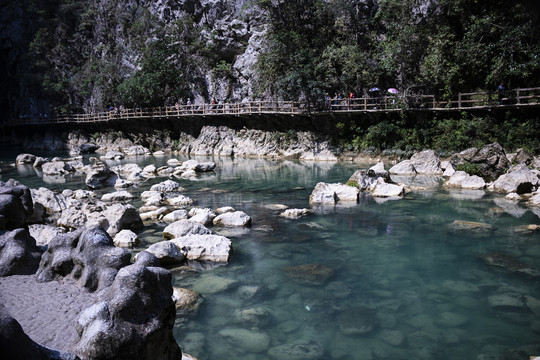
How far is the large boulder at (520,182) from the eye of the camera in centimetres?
1520

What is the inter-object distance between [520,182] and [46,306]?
16256mm

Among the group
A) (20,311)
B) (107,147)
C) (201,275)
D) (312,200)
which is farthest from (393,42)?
(107,147)

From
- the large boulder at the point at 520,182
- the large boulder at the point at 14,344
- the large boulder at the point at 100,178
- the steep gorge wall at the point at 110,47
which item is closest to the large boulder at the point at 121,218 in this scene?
the large boulder at the point at 100,178

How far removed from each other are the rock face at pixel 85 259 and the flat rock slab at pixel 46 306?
17cm

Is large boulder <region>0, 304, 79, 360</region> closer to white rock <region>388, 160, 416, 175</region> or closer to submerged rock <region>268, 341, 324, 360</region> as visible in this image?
submerged rock <region>268, 341, 324, 360</region>

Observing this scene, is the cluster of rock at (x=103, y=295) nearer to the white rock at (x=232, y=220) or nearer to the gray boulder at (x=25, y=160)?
the white rock at (x=232, y=220)

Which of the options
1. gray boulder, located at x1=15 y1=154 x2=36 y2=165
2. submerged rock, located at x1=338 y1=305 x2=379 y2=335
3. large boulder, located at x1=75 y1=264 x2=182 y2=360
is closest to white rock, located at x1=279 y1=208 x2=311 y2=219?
submerged rock, located at x1=338 y1=305 x2=379 y2=335

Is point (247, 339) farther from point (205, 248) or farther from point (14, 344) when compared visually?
point (14, 344)

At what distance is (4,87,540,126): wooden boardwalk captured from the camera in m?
21.3

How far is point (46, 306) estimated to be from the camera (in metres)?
5.20

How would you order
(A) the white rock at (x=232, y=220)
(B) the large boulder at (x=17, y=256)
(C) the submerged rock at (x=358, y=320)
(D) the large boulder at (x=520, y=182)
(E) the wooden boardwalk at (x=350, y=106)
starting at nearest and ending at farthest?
1. (B) the large boulder at (x=17, y=256)
2. (C) the submerged rock at (x=358, y=320)
3. (A) the white rock at (x=232, y=220)
4. (D) the large boulder at (x=520, y=182)
5. (E) the wooden boardwalk at (x=350, y=106)

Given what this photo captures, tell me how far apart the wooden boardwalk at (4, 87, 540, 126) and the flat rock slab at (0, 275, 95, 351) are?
21944mm

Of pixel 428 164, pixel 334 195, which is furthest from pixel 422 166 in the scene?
pixel 334 195

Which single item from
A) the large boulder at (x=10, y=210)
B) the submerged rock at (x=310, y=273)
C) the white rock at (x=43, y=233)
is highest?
the large boulder at (x=10, y=210)
